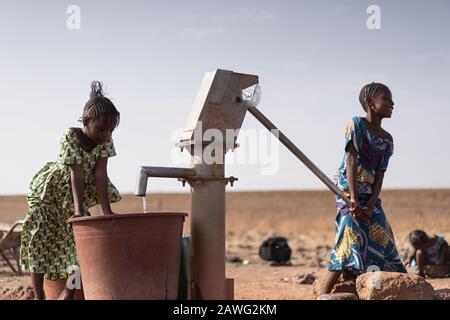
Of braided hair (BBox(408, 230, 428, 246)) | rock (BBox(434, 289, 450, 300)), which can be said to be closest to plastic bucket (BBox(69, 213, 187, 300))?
rock (BBox(434, 289, 450, 300))

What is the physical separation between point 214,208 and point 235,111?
68 centimetres

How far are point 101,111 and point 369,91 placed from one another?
2.13 meters

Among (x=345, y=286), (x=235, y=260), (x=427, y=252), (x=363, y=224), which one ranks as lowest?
(x=235, y=260)

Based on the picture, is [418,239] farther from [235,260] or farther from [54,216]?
[54,216]

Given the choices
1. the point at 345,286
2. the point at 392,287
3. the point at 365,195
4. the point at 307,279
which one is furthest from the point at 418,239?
the point at 392,287

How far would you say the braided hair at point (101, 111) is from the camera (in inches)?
185

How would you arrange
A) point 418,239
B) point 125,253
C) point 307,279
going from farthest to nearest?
point 418,239, point 307,279, point 125,253

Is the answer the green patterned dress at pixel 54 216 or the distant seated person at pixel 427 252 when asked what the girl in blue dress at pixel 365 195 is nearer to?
the green patterned dress at pixel 54 216

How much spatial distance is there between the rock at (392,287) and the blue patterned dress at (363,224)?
0.13 metres

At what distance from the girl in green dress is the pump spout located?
0.33 metres

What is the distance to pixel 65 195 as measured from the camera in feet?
16.3

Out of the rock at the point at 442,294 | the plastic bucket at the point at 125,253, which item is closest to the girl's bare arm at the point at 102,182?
the plastic bucket at the point at 125,253
